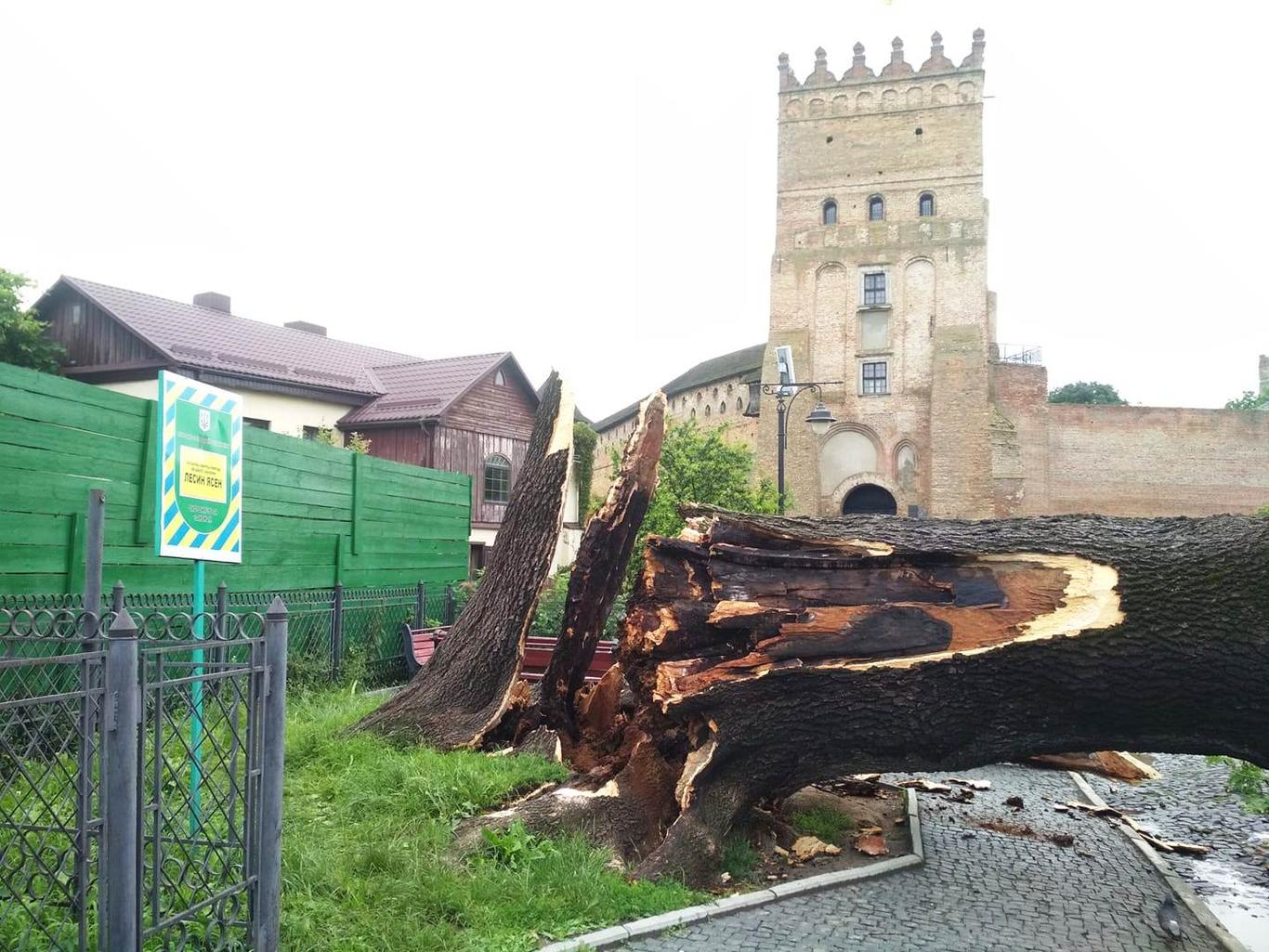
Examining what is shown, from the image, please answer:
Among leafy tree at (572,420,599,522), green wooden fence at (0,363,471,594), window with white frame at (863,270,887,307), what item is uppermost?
window with white frame at (863,270,887,307)

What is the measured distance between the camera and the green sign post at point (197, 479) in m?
4.38

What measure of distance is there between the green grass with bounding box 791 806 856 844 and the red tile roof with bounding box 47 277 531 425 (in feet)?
59.1

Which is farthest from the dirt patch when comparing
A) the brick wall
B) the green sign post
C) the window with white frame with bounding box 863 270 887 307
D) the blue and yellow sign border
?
the window with white frame with bounding box 863 270 887 307

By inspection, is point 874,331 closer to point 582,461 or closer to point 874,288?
point 874,288

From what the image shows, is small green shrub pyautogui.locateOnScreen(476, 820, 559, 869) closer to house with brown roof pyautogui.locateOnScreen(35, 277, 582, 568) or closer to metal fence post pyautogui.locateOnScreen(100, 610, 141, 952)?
metal fence post pyautogui.locateOnScreen(100, 610, 141, 952)

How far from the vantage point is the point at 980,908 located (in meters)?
5.16

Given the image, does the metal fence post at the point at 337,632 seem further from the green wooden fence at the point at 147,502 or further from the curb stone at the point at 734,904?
the curb stone at the point at 734,904

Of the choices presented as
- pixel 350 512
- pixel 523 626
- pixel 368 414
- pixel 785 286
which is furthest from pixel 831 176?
pixel 523 626

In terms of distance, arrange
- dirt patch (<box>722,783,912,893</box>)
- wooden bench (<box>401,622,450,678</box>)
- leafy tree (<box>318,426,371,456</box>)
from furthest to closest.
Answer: leafy tree (<box>318,426,371,456</box>), wooden bench (<box>401,622,450,678</box>), dirt patch (<box>722,783,912,893</box>)

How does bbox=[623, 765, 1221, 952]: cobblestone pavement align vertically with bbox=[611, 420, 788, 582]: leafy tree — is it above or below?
below

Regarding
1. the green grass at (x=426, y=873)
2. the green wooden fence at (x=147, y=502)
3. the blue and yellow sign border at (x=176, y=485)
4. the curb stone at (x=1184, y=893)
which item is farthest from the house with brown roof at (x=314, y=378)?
the blue and yellow sign border at (x=176, y=485)

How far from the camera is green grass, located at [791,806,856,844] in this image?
6270 millimetres

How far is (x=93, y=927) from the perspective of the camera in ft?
12.6

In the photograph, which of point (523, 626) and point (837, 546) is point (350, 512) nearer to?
point (523, 626)
